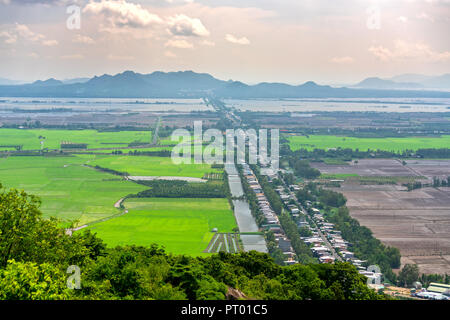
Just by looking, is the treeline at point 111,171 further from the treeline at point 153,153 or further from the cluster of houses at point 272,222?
the cluster of houses at point 272,222

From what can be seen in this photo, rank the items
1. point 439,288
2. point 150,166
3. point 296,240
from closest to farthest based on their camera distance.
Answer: point 439,288, point 296,240, point 150,166

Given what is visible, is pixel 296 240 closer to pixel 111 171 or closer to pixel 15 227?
pixel 15 227

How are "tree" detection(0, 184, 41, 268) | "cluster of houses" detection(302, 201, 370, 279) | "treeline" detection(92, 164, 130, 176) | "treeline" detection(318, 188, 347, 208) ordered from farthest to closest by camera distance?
"treeline" detection(92, 164, 130, 176)
"treeline" detection(318, 188, 347, 208)
"cluster of houses" detection(302, 201, 370, 279)
"tree" detection(0, 184, 41, 268)

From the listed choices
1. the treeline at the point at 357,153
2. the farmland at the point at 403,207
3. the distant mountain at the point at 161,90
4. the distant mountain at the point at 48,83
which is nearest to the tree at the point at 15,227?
the farmland at the point at 403,207

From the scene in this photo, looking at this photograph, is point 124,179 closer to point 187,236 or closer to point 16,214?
point 187,236

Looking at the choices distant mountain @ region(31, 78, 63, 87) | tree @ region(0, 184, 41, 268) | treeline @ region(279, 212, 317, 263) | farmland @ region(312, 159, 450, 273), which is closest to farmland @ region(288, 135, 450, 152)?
farmland @ region(312, 159, 450, 273)

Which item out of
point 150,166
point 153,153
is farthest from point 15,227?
point 153,153

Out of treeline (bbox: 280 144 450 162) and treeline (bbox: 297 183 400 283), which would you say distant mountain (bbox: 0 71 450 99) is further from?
treeline (bbox: 297 183 400 283)
